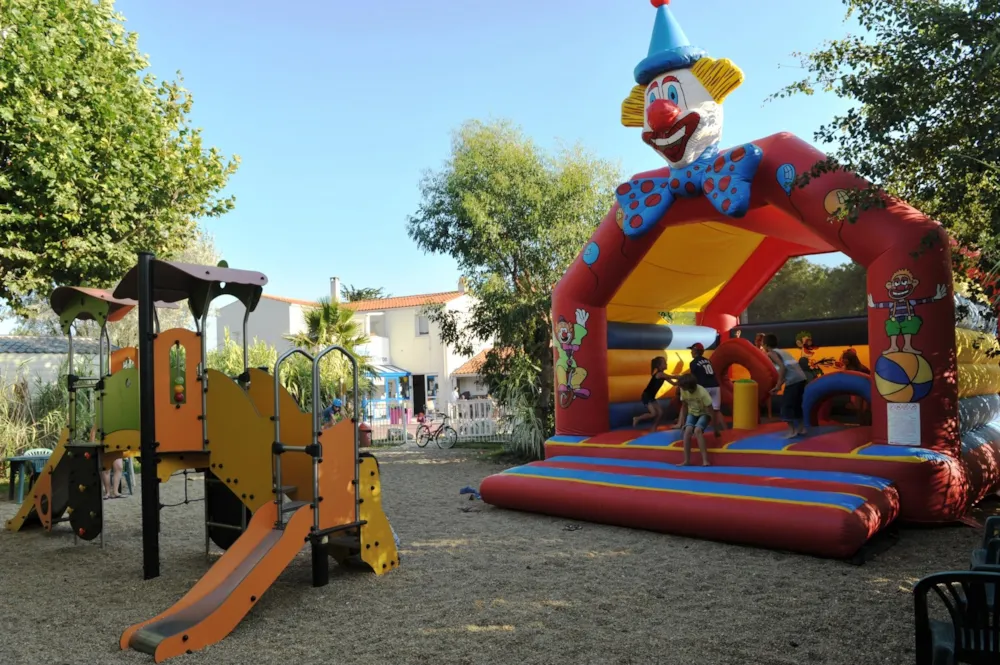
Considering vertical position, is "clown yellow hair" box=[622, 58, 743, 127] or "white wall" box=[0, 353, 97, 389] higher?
"clown yellow hair" box=[622, 58, 743, 127]

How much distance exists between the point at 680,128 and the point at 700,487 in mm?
4206

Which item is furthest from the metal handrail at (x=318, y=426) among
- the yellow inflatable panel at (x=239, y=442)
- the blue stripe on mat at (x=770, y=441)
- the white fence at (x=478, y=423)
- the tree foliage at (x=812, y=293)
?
the tree foliage at (x=812, y=293)

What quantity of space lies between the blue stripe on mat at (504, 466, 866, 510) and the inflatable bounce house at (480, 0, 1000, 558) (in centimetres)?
3

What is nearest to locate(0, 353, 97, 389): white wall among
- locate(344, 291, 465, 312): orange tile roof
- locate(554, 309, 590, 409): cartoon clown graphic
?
locate(554, 309, 590, 409): cartoon clown graphic

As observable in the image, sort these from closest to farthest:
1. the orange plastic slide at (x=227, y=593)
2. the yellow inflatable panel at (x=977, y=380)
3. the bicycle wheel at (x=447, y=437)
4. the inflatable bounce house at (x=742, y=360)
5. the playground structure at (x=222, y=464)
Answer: the orange plastic slide at (x=227, y=593) → the playground structure at (x=222, y=464) → the inflatable bounce house at (x=742, y=360) → the yellow inflatable panel at (x=977, y=380) → the bicycle wheel at (x=447, y=437)

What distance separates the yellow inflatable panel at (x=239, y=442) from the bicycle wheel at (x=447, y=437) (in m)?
11.9

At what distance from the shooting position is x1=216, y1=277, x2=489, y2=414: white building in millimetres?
34844

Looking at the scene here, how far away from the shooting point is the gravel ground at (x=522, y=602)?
14.0ft

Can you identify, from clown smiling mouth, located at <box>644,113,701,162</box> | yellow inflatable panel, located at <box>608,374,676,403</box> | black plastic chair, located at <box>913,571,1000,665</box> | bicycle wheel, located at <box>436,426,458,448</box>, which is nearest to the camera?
black plastic chair, located at <box>913,571,1000,665</box>

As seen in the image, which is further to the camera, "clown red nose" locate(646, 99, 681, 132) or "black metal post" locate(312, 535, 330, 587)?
"clown red nose" locate(646, 99, 681, 132)

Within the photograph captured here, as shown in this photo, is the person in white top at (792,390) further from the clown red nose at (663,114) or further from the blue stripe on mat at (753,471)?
the clown red nose at (663,114)

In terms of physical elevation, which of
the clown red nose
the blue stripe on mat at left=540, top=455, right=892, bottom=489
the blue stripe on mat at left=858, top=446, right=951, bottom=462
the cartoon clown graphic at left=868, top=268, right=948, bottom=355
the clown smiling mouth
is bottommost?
the blue stripe on mat at left=540, top=455, right=892, bottom=489

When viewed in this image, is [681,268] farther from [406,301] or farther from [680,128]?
[406,301]

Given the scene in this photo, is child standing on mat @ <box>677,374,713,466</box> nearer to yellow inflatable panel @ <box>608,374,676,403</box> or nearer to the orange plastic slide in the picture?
yellow inflatable panel @ <box>608,374,676,403</box>
